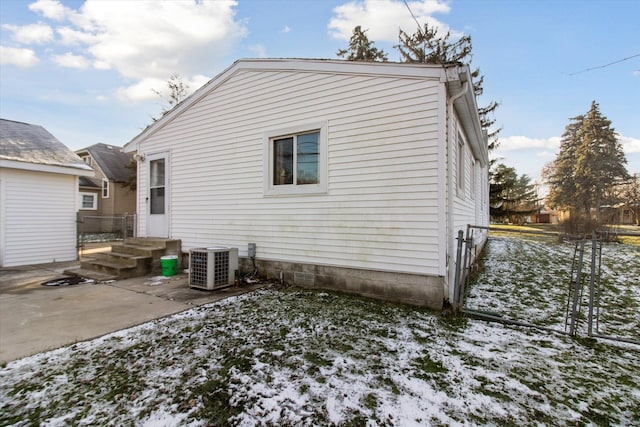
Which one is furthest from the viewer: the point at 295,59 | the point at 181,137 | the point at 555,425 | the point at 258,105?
the point at 181,137

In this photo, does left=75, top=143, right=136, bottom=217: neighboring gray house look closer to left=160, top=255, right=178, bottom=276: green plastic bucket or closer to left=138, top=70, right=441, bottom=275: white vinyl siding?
left=138, top=70, right=441, bottom=275: white vinyl siding

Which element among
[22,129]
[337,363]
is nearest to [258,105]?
[337,363]

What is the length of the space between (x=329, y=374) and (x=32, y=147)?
10883 millimetres

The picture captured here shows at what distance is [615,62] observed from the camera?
150 inches

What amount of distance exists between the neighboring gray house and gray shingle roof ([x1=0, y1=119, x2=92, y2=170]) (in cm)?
934

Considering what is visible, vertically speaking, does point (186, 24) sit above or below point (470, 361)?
above

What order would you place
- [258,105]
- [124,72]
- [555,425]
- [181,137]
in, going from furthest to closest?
[124,72]
[181,137]
[258,105]
[555,425]

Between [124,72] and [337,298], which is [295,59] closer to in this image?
[337,298]

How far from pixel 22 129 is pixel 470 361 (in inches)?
527

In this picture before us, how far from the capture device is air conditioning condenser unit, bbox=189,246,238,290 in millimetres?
5074

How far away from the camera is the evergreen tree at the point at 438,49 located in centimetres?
1750

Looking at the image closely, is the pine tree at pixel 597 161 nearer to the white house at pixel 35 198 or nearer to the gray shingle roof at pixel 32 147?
the white house at pixel 35 198

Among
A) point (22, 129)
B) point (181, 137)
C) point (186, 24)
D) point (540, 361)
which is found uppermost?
point (186, 24)

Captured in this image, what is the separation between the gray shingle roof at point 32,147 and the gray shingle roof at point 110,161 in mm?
10542
